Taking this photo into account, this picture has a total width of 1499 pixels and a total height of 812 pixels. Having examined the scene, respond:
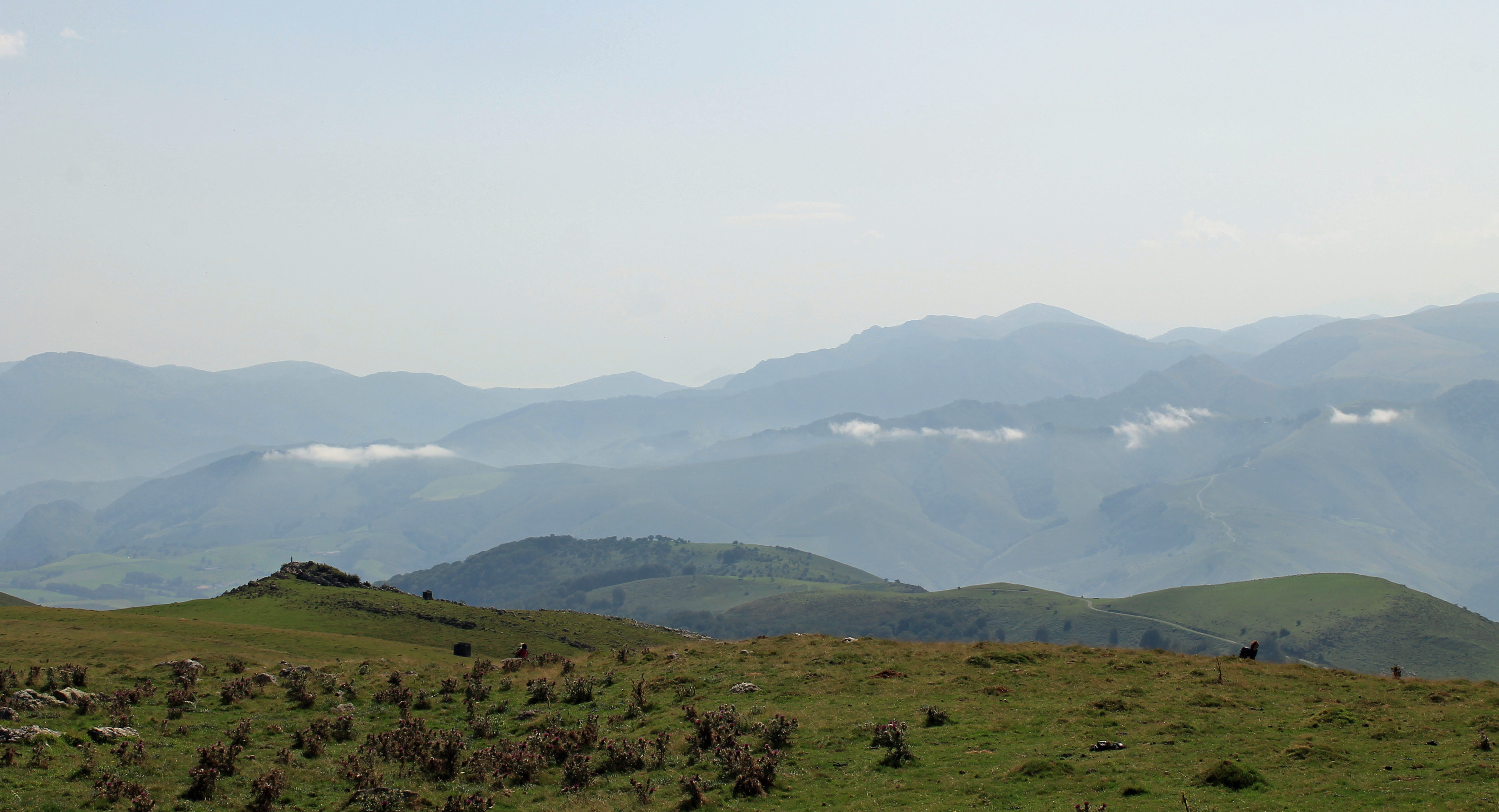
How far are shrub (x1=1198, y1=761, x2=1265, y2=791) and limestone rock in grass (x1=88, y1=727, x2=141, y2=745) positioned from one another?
30.2m

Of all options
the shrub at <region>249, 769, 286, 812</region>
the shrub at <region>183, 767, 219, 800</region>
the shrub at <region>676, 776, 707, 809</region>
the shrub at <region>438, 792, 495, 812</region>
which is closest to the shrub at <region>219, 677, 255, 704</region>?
the shrub at <region>249, 769, 286, 812</region>

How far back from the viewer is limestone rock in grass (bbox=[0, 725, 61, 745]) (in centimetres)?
2641

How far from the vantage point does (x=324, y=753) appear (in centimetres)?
2877

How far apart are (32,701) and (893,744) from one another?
27.4 meters

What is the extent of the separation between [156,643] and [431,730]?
3762 cm

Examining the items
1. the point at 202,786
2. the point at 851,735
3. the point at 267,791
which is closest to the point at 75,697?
the point at 202,786

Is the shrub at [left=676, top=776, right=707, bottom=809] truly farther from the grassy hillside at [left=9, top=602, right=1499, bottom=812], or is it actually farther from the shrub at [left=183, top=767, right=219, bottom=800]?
the shrub at [left=183, top=767, right=219, bottom=800]

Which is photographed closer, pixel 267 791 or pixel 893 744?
pixel 267 791

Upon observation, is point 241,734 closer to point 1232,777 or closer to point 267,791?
point 267,791

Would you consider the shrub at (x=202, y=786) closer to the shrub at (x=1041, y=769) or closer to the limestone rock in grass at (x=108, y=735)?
the limestone rock in grass at (x=108, y=735)

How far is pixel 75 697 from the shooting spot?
32.3m

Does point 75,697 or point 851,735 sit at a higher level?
point 75,697

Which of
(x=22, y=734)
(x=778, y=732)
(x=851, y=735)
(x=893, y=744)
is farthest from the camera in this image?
(x=851, y=735)

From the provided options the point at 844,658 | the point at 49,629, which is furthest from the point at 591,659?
the point at 49,629
